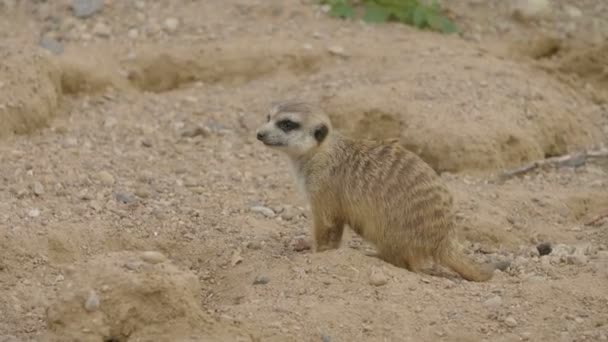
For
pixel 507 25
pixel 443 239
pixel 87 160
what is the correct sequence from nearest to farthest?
1. pixel 443 239
2. pixel 87 160
3. pixel 507 25

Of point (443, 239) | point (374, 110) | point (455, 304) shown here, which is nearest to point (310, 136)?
point (443, 239)

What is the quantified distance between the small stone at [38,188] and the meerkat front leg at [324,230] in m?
1.21

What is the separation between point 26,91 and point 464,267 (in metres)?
2.51

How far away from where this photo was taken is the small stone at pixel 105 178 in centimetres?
561

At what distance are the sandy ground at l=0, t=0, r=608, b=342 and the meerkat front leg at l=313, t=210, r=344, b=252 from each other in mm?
141

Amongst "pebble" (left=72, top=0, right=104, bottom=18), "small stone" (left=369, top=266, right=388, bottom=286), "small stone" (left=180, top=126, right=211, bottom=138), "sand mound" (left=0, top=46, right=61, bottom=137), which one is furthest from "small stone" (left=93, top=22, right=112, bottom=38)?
"small stone" (left=369, top=266, right=388, bottom=286)

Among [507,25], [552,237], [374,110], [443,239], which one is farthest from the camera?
[507,25]

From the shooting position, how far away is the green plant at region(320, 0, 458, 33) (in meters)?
7.63

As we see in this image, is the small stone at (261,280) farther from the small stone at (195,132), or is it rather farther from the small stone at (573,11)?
the small stone at (573,11)

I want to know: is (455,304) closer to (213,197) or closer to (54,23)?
(213,197)

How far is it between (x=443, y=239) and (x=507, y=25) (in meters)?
3.27

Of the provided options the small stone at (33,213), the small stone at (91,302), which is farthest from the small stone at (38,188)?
the small stone at (91,302)

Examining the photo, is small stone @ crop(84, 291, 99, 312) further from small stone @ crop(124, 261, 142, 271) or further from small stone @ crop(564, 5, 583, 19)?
small stone @ crop(564, 5, 583, 19)

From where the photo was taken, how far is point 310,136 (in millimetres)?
5133
